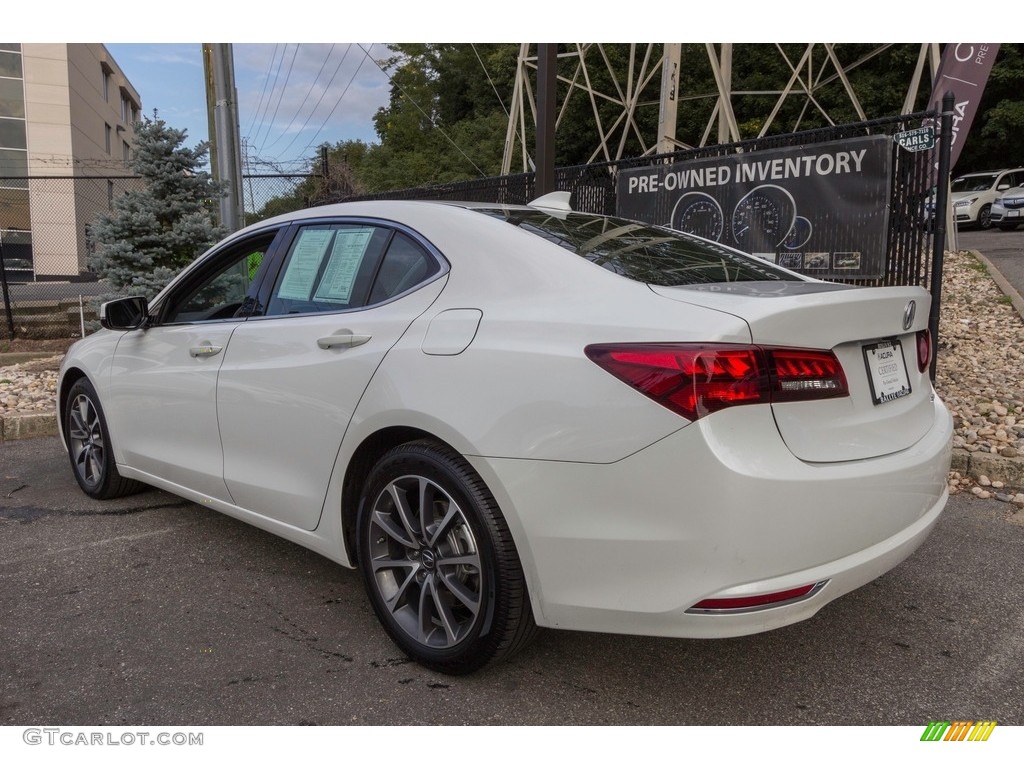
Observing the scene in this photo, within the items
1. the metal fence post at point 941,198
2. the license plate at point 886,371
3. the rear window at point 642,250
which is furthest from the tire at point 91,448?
the metal fence post at point 941,198

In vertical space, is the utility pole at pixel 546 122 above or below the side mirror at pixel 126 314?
above

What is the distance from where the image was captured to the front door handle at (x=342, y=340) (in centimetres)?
281

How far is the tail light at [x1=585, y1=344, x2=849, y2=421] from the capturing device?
6.80 ft

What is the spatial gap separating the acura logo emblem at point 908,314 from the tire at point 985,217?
2242cm

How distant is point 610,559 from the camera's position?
219cm

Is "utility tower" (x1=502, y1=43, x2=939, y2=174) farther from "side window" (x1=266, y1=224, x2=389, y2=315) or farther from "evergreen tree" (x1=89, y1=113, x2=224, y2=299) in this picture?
"side window" (x1=266, y1=224, x2=389, y2=315)

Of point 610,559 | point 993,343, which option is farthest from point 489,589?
point 993,343

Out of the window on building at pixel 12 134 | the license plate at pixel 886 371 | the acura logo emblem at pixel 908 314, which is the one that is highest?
the window on building at pixel 12 134

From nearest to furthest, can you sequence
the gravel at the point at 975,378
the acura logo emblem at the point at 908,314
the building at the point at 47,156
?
the acura logo emblem at the point at 908,314 → the gravel at the point at 975,378 → the building at the point at 47,156

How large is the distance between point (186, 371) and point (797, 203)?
4992mm

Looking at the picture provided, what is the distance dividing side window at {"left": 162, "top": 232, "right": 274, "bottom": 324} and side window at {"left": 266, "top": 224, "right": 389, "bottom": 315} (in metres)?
0.27

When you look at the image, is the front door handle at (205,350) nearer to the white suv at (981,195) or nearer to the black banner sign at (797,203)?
the black banner sign at (797,203)
